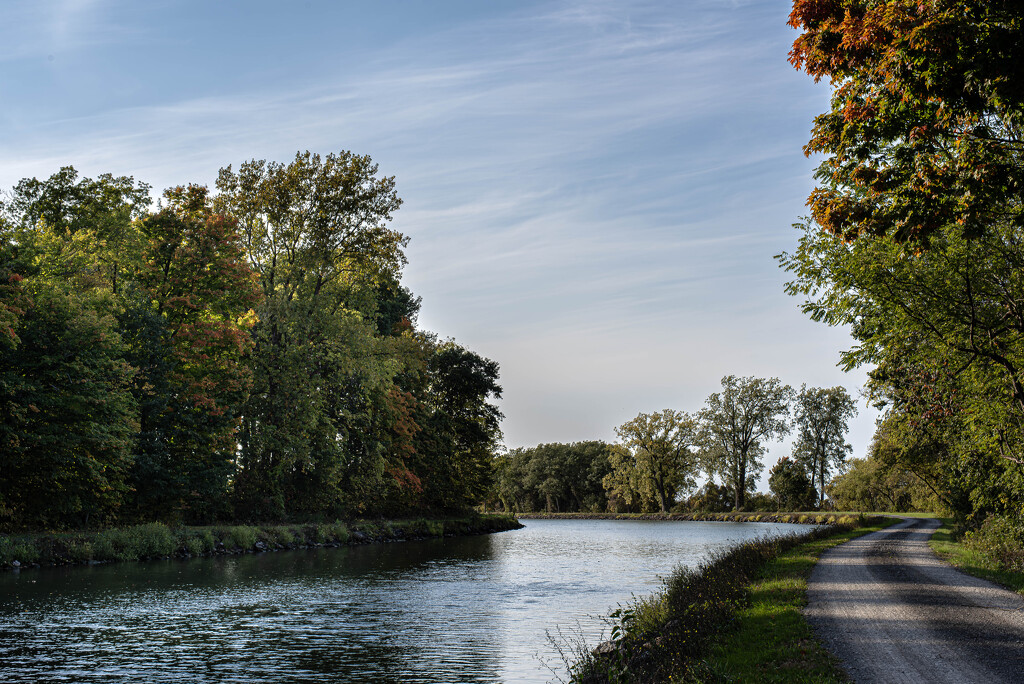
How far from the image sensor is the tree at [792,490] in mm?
89125

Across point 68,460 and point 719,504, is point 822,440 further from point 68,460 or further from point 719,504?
point 68,460

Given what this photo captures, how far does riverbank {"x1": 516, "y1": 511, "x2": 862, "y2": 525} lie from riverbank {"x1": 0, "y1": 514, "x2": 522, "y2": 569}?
3549cm

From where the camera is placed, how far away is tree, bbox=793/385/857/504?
96188 millimetres

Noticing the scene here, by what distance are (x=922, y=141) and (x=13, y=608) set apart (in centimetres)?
2166

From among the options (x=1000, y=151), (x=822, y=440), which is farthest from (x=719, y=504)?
(x=1000, y=151)

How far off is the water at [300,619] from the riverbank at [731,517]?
38442 mm

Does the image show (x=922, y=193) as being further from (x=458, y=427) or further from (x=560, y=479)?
(x=560, y=479)

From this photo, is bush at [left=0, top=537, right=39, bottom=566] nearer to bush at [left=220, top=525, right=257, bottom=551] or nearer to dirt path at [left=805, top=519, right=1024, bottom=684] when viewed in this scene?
bush at [left=220, top=525, right=257, bottom=551]

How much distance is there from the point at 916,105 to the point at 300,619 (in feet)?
54.3

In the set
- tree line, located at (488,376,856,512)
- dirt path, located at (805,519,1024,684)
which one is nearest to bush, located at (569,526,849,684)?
dirt path, located at (805,519,1024,684)

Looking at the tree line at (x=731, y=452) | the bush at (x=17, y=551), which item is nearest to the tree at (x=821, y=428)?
the tree line at (x=731, y=452)

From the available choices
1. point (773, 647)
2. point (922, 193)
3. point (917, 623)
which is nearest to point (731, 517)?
point (917, 623)

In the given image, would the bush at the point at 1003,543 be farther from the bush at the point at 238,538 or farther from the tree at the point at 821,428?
the tree at the point at 821,428

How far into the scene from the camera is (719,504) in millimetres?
92562
